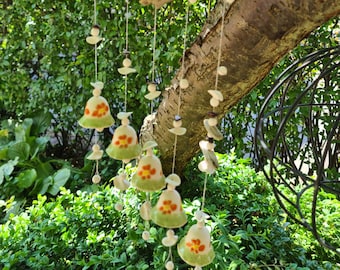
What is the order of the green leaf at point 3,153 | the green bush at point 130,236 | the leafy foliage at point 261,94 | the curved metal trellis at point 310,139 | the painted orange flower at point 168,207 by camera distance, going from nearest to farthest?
the painted orange flower at point 168,207
the green bush at point 130,236
the curved metal trellis at point 310,139
the leafy foliage at point 261,94
the green leaf at point 3,153

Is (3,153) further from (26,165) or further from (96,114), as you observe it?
(96,114)

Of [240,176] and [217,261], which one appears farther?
[240,176]

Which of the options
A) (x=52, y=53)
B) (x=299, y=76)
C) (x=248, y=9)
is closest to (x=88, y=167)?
(x=52, y=53)

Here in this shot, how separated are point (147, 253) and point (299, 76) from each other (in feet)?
3.06

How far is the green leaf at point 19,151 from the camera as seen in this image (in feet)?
6.16

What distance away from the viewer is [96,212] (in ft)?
4.20

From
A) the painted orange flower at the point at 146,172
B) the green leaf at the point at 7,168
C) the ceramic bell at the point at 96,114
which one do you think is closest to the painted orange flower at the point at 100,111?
the ceramic bell at the point at 96,114

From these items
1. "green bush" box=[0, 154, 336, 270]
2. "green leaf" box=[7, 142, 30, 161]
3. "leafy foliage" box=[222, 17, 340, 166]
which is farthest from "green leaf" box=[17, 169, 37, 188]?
"leafy foliage" box=[222, 17, 340, 166]

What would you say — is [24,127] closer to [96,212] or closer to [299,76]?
[96,212]

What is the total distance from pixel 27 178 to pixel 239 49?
105 centimetres

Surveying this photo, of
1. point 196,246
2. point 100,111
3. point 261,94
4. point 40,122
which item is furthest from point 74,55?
point 196,246

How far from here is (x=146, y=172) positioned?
2.22 ft

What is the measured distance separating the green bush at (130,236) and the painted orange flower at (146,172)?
44 centimetres

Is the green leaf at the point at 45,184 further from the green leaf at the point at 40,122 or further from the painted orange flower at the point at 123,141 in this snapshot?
the painted orange flower at the point at 123,141
